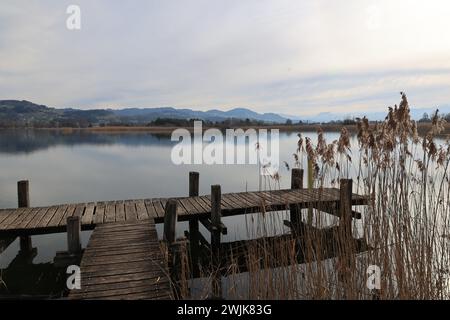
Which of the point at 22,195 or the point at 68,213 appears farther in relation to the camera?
the point at 22,195

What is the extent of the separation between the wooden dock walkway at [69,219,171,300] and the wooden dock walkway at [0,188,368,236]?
1.09 meters

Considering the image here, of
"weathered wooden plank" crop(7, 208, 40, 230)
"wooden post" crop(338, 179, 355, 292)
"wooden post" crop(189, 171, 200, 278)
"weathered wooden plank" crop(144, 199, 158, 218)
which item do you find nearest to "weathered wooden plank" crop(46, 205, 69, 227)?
"weathered wooden plank" crop(7, 208, 40, 230)

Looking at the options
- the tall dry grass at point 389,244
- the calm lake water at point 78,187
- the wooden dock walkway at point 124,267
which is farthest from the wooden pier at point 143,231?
the calm lake water at point 78,187

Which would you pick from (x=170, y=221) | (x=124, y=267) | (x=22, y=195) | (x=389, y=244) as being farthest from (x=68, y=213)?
(x=389, y=244)

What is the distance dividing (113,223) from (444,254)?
6311 millimetres

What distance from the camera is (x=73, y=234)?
6828mm

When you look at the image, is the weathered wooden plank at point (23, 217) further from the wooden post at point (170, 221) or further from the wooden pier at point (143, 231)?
the wooden post at point (170, 221)

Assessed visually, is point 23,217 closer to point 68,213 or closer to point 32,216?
point 32,216

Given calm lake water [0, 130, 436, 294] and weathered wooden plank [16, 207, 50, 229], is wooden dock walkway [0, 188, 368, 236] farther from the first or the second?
calm lake water [0, 130, 436, 294]

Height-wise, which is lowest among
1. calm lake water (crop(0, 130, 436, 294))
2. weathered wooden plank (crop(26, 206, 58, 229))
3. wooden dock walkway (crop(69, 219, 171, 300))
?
calm lake water (crop(0, 130, 436, 294))

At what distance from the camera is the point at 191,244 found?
9664 mm

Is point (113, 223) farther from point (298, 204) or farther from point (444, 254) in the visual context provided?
point (444, 254)

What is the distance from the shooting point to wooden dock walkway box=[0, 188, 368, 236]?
752 centimetres

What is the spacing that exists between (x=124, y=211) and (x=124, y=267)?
359 centimetres
